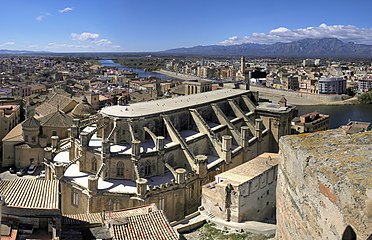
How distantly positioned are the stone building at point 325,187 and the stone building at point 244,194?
49.4ft

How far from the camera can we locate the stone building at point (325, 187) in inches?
117

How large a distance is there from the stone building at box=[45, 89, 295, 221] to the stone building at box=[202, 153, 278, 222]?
7.03 ft

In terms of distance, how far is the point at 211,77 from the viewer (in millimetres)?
137375

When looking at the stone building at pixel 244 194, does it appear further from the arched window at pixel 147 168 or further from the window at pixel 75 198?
the window at pixel 75 198

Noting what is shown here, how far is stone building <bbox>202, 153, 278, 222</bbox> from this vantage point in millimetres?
19297

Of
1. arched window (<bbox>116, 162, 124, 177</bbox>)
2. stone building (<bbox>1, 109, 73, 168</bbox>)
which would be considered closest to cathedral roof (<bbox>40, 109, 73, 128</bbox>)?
stone building (<bbox>1, 109, 73, 168</bbox>)

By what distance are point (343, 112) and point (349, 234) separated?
263 feet

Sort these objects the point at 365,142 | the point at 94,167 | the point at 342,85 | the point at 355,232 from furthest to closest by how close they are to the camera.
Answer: the point at 342,85, the point at 94,167, the point at 365,142, the point at 355,232

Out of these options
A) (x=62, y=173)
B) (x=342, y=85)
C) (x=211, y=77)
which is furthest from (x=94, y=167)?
(x=211, y=77)

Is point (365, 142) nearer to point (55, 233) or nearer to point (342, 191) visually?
point (342, 191)

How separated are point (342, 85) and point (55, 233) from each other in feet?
318

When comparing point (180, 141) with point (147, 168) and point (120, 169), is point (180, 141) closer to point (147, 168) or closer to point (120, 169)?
point (147, 168)

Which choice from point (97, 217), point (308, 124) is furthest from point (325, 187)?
point (308, 124)

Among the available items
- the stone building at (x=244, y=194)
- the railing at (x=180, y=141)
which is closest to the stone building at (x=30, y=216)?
the stone building at (x=244, y=194)
